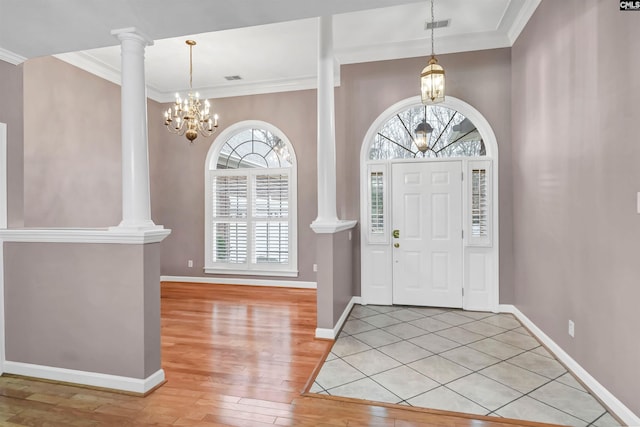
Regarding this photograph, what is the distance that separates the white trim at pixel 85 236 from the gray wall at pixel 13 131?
312 mm

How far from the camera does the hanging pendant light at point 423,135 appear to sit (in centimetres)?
463

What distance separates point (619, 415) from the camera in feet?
6.94

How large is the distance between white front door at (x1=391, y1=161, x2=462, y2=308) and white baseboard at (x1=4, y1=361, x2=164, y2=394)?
308cm

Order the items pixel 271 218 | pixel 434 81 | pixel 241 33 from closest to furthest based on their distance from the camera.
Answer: pixel 434 81 < pixel 241 33 < pixel 271 218

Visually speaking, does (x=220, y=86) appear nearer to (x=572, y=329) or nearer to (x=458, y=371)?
(x=458, y=371)

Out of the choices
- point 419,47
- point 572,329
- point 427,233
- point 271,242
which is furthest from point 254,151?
point 572,329

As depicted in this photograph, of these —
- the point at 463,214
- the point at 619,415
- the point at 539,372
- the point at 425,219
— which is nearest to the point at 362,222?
the point at 425,219

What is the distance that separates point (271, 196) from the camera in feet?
19.2

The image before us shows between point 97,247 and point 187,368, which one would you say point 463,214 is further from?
point 97,247

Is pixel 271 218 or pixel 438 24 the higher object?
pixel 438 24

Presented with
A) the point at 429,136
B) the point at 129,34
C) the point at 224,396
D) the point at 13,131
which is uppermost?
the point at 129,34

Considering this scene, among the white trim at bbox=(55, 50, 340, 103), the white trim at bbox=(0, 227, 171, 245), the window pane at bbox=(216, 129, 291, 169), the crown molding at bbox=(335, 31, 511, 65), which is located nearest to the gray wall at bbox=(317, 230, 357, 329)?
the white trim at bbox=(0, 227, 171, 245)

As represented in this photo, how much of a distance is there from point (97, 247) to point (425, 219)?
3566 millimetres

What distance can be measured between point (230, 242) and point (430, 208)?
339cm
